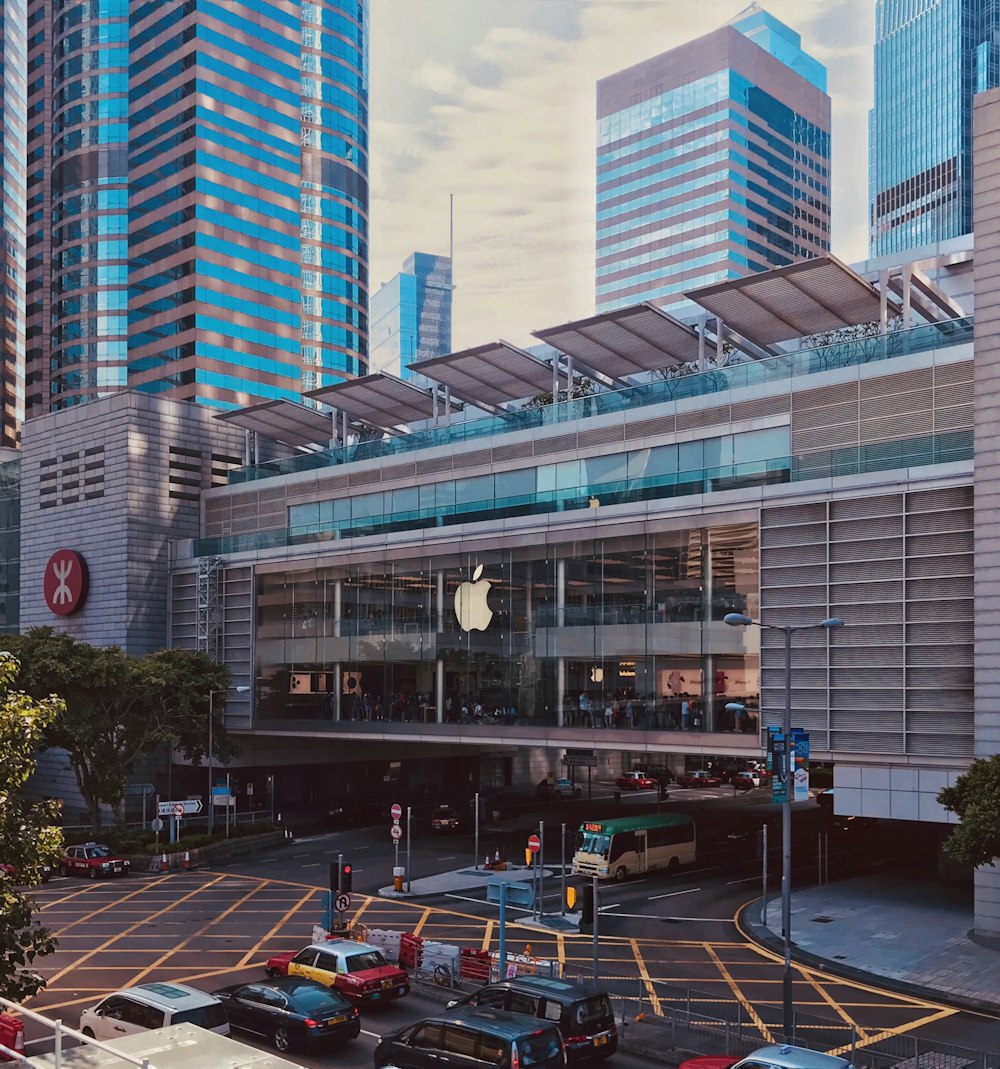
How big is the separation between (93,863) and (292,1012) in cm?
2992

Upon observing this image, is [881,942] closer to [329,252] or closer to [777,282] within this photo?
[777,282]

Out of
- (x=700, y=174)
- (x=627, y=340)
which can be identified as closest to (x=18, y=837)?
(x=627, y=340)

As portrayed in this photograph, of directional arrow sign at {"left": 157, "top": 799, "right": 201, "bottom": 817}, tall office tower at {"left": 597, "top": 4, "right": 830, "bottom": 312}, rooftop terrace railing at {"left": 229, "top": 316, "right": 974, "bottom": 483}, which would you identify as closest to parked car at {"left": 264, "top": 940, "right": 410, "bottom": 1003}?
directional arrow sign at {"left": 157, "top": 799, "right": 201, "bottom": 817}

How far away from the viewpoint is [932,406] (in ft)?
146

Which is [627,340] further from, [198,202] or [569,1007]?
[198,202]

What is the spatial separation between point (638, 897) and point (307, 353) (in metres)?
109

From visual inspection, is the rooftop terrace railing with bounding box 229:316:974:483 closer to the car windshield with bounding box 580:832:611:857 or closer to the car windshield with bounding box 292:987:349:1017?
the car windshield with bounding box 580:832:611:857

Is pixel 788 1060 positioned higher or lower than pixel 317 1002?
higher

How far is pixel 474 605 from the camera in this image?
58562mm

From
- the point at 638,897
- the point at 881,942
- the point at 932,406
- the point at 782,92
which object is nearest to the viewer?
the point at 881,942

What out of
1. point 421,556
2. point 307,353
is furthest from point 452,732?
point 307,353

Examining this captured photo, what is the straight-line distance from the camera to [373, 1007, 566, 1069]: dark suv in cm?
2277

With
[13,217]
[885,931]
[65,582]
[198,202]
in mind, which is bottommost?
[885,931]

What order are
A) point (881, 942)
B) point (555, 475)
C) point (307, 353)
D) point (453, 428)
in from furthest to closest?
point (307, 353), point (453, 428), point (555, 475), point (881, 942)
